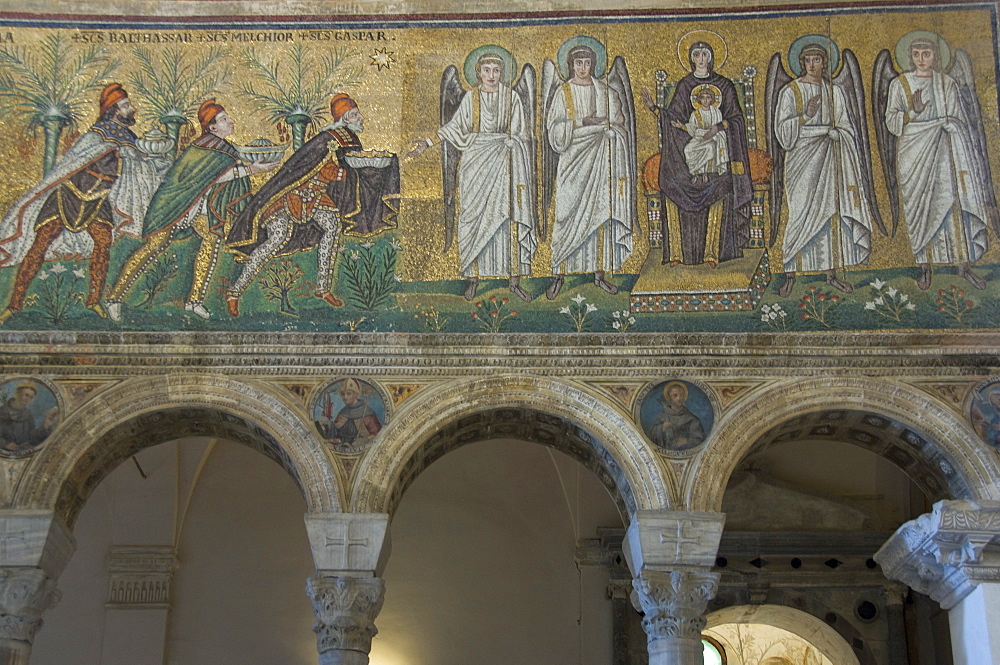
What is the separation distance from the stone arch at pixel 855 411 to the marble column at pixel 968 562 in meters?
0.37

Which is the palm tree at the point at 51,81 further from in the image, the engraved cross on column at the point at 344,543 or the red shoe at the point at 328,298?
the engraved cross on column at the point at 344,543

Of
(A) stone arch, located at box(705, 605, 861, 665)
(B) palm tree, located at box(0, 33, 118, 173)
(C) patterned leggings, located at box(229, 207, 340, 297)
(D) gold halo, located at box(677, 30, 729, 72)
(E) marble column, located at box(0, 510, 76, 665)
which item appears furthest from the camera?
(A) stone arch, located at box(705, 605, 861, 665)

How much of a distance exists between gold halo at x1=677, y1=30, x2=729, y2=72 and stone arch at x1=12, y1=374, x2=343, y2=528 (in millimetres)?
4629

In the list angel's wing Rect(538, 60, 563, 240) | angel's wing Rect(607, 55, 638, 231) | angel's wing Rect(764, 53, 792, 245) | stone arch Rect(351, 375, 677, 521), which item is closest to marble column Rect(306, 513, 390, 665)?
→ stone arch Rect(351, 375, 677, 521)

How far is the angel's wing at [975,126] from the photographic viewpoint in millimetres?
11664

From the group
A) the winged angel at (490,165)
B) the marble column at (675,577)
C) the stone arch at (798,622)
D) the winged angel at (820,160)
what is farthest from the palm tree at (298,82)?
the stone arch at (798,622)

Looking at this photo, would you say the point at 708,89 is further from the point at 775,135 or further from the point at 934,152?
the point at 934,152

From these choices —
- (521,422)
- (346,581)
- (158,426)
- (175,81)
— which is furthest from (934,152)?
(158,426)

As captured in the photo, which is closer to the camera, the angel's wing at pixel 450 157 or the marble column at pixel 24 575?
the marble column at pixel 24 575

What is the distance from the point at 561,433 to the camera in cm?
1146

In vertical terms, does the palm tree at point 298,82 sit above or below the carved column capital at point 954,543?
above

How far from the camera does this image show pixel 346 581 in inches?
412

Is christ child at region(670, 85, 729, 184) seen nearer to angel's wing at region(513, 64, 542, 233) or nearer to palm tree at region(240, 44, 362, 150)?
angel's wing at region(513, 64, 542, 233)

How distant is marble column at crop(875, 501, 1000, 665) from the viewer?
10352mm
